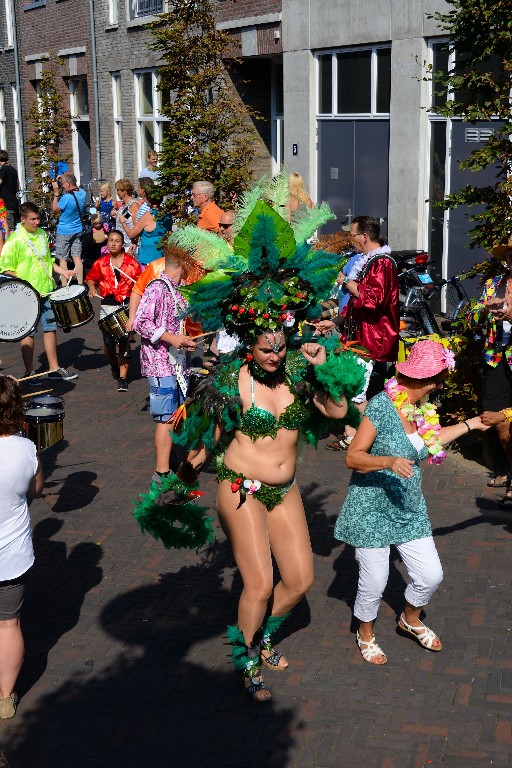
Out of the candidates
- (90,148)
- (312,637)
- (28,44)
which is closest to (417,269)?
(312,637)

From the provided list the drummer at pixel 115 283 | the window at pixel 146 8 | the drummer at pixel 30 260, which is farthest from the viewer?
the window at pixel 146 8

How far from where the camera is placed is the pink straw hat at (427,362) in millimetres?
5168

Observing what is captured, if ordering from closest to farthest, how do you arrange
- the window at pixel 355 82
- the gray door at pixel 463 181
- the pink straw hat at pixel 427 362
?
1. the pink straw hat at pixel 427 362
2. the gray door at pixel 463 181
3. the window at pixel 355 82

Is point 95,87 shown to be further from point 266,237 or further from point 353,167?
point 266,237

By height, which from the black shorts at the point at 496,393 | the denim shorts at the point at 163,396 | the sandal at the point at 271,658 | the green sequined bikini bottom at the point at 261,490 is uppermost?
the green sequined bikini bottom at the point at 261,490

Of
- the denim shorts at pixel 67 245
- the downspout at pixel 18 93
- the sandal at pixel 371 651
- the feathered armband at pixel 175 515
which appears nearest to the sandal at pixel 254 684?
the sandal at pixel 371 651

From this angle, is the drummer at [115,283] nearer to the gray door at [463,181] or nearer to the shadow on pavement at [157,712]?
the gray door at [463,181]

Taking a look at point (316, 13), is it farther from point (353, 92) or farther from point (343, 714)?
point (343, 714)

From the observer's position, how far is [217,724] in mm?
5078

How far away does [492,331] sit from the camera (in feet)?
26.0

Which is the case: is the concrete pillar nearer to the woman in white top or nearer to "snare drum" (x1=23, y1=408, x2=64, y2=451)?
"snare drum" (x1=23, y1=408, x2=64, y2=451)

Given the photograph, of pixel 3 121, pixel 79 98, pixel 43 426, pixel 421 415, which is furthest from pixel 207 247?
pixel 3 121

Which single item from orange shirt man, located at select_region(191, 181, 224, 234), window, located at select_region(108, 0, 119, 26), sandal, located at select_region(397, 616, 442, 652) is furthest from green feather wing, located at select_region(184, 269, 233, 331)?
window, located at select_region(108, 0, 119, 26)

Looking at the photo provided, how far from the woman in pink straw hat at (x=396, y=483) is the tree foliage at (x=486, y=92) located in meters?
3.52
